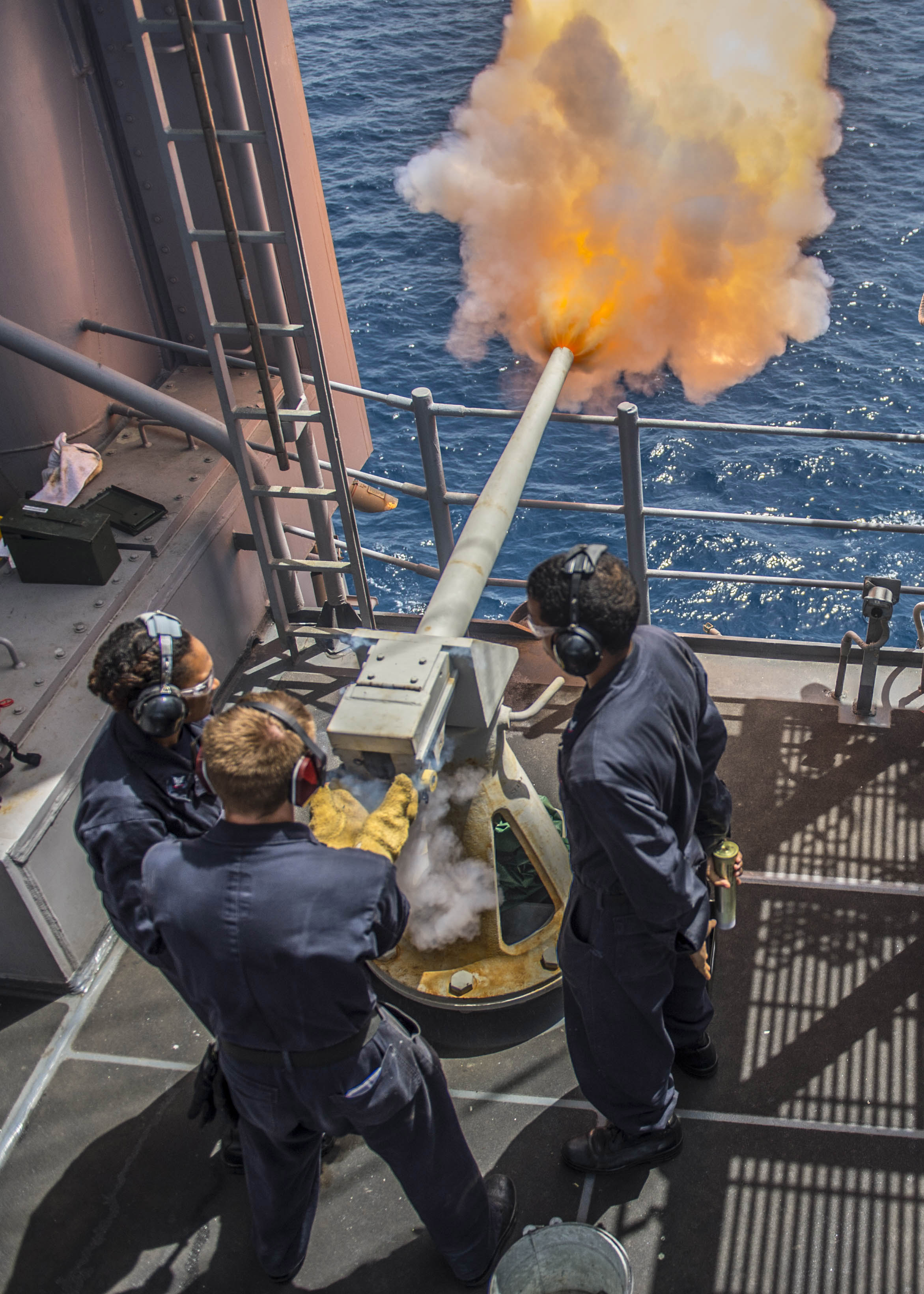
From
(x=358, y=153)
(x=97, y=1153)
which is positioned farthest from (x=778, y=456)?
(x=358, y=153)

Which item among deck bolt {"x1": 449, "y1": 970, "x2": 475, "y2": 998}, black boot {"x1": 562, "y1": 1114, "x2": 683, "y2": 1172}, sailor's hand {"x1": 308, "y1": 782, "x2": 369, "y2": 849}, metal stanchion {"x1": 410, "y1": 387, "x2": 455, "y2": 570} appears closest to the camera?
sailor's hand {"x1": 308, "y1": 782, "x2": 369, "y2": 849}

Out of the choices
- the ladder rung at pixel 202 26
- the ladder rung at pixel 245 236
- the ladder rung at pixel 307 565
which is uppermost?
the ladder rung at pixel 202 26

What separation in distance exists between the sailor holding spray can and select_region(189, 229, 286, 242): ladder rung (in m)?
2.48

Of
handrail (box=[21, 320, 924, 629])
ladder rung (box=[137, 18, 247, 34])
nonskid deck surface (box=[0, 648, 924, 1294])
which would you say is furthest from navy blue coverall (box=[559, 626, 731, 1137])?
ladder rung (box=[137, 18, 247, 34])

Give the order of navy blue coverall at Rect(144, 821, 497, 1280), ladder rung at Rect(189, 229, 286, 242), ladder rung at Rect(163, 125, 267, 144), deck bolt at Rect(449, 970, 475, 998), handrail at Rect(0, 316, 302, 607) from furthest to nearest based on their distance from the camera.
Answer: handrail at Rect(0, 316, 302, 607) → ladder rung at Rect(189, 229, 286, 242) → ladder rung at Rect(163, 125, 267, 144) → deck bolt at Rect(449, 970, 475, 998) → navy blue coverall at Rect(144, 821, 497, 1280)

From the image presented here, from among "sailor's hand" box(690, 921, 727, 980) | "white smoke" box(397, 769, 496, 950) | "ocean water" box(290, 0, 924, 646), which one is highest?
"sailor's hand" box(690, 921, 727, 980)

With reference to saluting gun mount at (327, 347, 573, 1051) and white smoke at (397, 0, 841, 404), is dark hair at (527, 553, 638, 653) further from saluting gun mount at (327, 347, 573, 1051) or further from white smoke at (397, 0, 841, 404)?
white smoke at (397, 0, 841, 404)

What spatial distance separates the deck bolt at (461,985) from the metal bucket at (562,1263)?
0.93 metres

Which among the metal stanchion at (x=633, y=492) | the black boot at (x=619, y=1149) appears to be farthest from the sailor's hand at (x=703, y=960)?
the metal stanchion at (x=633, y=492)

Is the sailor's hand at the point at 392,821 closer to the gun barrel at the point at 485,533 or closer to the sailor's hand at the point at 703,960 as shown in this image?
the gun barrel at the point at 485,533

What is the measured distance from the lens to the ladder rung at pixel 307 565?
5262mm

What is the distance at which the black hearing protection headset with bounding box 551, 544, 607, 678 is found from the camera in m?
2.72

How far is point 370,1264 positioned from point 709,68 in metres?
13.4

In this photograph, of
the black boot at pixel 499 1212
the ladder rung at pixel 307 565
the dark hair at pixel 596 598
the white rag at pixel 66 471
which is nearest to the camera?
the dark hair at pixel 596 598
